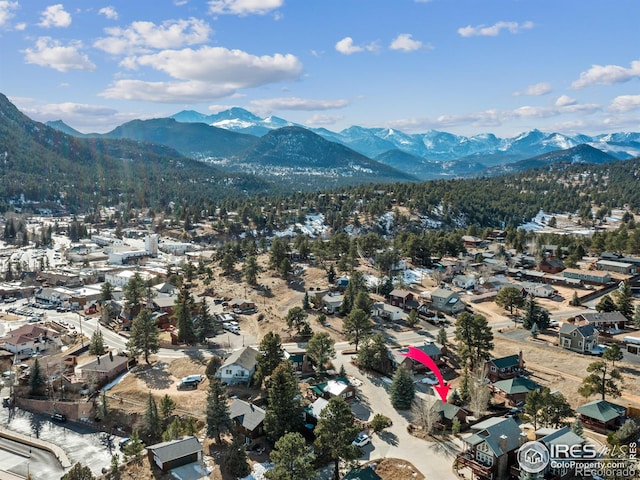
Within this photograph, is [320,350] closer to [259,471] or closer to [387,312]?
[259,471]

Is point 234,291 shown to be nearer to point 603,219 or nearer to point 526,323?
point 526,323

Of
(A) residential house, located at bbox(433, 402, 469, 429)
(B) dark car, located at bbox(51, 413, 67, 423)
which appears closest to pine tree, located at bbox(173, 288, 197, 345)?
(B) dark car, located at bbox(51, 413, 67, 423)

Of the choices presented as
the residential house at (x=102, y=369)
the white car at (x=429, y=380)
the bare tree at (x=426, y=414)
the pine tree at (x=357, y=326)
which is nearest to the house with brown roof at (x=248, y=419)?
the bare tree at (x=426, y=414)

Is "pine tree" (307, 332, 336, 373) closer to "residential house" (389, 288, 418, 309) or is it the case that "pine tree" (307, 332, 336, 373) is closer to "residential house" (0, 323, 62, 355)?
"residential house" (389, 288, 418, 309)

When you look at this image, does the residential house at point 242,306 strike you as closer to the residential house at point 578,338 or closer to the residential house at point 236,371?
the residential house at point 236,371

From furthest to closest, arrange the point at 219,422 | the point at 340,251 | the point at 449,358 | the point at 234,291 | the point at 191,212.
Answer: the point at 191,212, the point at 340,251, the point at 234,291, the point at 449,358, the point at 219,422

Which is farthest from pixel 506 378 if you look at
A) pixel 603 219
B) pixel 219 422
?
pixel 603 219

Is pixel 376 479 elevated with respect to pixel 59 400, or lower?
elevated
